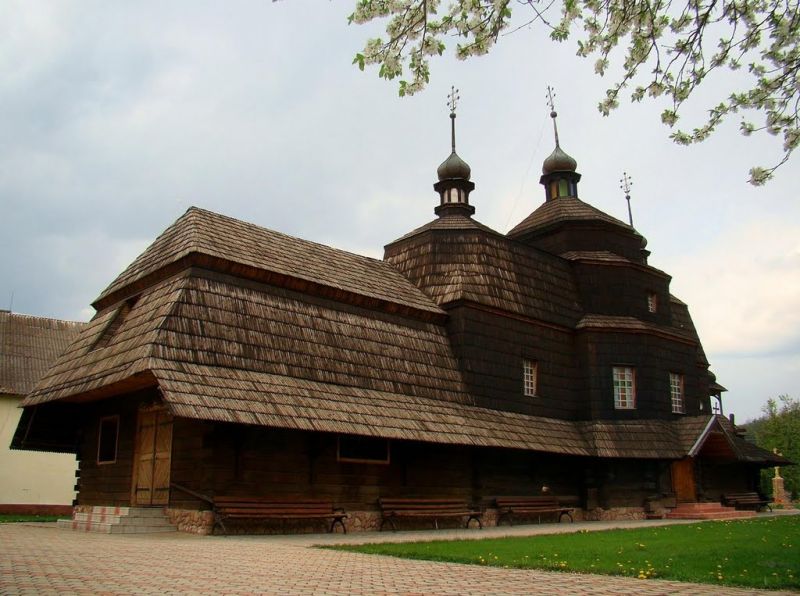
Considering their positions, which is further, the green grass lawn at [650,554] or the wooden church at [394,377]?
the wooden church at [394,377]

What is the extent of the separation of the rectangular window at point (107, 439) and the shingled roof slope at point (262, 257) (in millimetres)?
3217

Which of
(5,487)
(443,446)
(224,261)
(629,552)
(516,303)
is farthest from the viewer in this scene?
(5,487)

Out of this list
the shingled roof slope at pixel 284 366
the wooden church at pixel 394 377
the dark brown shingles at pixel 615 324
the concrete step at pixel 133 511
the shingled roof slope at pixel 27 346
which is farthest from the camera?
the shingled roof slope at pixel 27 346

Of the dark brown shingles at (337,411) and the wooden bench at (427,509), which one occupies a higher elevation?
the dark brown shingles at (337,411)

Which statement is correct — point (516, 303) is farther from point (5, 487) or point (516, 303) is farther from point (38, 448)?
point (5, 487)

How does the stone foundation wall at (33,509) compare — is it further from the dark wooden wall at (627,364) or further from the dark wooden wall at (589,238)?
the dark wooden wall at (589,238)

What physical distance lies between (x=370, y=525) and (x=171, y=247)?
308 inches

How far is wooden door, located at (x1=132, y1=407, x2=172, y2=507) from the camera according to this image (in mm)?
15078

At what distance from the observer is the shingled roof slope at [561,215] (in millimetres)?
26594

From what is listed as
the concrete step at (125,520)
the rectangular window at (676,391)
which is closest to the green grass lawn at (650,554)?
the concrete step at (125,520)

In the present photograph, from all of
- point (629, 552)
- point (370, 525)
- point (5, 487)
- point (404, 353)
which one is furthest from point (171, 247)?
point (5, 487)

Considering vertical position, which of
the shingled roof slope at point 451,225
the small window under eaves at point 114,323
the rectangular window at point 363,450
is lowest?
the rectangular window at point 363,450

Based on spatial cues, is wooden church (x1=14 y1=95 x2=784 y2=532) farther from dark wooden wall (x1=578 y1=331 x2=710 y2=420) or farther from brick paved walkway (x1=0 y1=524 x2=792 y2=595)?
brick paved walkway (x1=0 y1=524 x2=792 y2=595)

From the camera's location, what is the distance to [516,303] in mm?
22078
